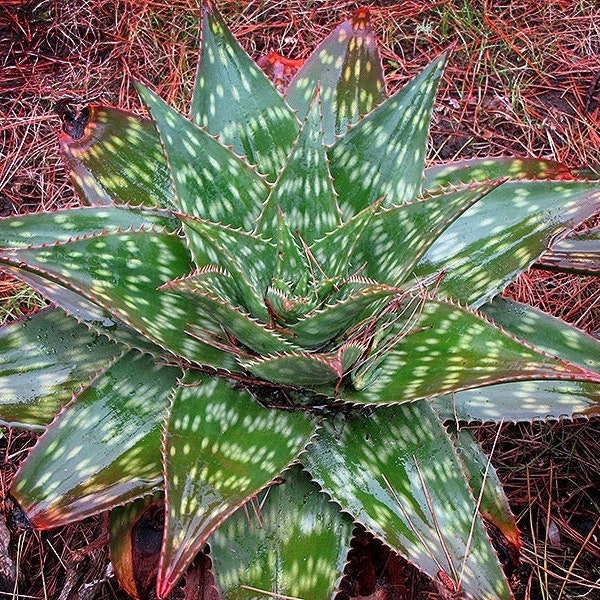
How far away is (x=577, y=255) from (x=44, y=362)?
147 cm

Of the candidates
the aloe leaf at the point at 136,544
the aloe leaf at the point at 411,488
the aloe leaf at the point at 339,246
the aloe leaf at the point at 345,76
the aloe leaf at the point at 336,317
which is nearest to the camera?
the aloe leaf at the point at 336,317

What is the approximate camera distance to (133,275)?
1.35m

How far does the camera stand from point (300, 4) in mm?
3086

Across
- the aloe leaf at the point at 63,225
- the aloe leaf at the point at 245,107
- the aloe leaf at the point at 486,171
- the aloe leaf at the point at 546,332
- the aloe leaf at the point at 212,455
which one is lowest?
the aloe leaf at the point at 546,332

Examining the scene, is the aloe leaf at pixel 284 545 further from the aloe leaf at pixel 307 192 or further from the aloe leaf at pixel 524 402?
the aloe leaf at pixel 307 192

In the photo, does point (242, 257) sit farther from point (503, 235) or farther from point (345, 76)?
point (345, 76)

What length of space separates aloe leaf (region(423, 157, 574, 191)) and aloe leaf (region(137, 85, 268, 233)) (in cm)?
54

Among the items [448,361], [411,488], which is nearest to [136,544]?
[411,488]

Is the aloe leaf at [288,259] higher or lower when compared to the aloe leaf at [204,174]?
lower

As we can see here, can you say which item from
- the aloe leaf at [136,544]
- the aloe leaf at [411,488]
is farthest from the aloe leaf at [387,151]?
the aloe leaf at [136,544]

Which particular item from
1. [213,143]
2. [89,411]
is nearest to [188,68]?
[213,143]

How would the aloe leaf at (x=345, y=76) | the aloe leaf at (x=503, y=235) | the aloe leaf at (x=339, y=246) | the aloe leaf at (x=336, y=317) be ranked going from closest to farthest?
1. the aloe leaf at (x=336, y=317)
2. the aloe leaf at (x=339, y=246)
3. the aloe leaf at (x=503, y=235)
4. the aloe leaf at (x=345, y=76)

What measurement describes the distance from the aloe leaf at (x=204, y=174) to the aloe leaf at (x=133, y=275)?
99 millimetres

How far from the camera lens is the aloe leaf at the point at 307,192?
129cm
